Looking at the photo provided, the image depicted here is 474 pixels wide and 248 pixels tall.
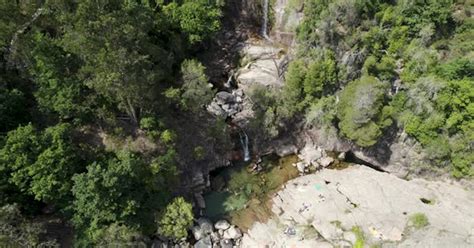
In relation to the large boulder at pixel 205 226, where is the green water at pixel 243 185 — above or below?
above

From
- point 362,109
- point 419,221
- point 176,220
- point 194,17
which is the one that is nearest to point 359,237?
point 419,221

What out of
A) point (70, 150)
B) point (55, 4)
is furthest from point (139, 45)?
point (70, 150)

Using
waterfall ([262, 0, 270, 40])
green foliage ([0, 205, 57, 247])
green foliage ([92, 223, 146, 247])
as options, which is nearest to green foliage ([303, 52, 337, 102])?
waterfall ([262, 0, 270, 40])

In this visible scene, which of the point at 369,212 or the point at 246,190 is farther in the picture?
the point at 246,190

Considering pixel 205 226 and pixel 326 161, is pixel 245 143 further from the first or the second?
pixel 205 226

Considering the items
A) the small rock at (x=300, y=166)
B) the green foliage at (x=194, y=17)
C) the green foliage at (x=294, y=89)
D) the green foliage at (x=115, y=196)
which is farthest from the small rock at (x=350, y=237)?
the green foliage at (x=194, y=17)

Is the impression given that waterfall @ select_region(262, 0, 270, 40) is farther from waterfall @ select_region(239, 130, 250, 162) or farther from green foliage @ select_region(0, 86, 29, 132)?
green foliage @ select_region(0, 86, 29, 132)

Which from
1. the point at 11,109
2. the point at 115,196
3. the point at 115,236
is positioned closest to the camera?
the point at 115,236

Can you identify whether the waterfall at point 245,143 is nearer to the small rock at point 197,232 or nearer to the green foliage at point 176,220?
the small rock at point 197,232
